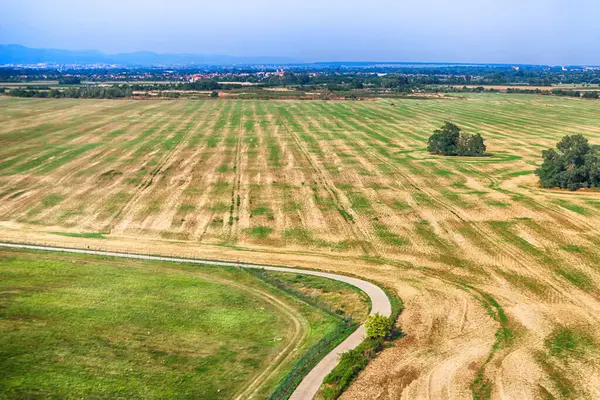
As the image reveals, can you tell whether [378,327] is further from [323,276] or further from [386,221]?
[386,221]

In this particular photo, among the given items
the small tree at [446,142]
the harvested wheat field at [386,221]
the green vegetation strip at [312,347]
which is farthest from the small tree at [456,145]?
the green vegetation strip at [312,347]

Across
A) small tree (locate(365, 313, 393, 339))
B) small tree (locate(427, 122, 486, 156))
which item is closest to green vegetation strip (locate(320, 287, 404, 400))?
small tree (locate(365, 313, 393, 339))

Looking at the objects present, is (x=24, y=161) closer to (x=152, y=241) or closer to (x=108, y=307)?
(x=152, y=241)

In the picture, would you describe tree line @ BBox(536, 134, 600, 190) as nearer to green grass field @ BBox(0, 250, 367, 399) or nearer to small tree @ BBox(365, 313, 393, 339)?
green grass field @ BBox(0, 250, 367, 399)

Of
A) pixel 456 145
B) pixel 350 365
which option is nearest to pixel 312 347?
pixel 350 365

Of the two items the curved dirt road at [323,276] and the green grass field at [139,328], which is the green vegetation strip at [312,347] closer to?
the curved dirt road at [323,276]

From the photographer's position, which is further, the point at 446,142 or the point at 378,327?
the point at 446,142
